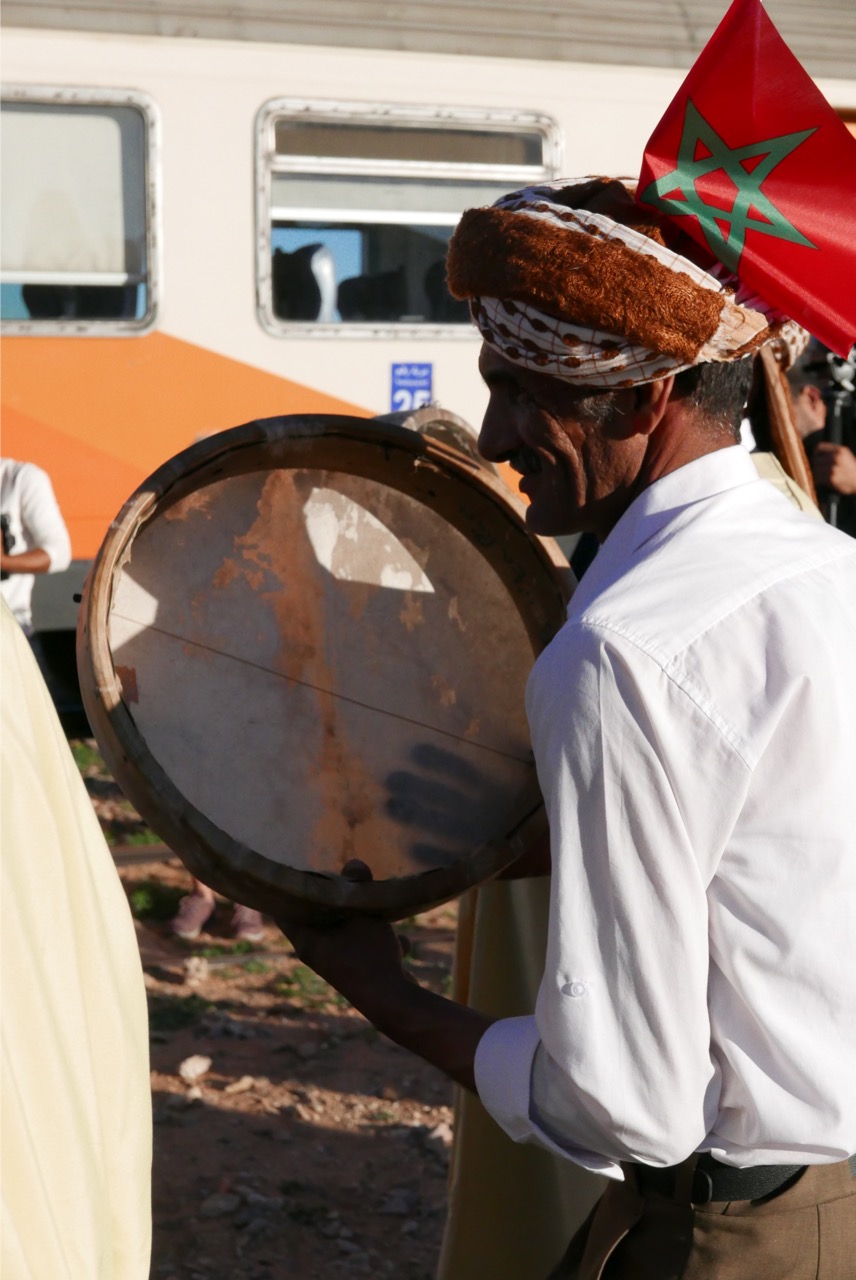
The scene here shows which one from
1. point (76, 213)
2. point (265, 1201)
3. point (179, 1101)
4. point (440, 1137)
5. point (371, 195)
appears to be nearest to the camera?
point (265, 1201)

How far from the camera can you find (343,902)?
172 cm

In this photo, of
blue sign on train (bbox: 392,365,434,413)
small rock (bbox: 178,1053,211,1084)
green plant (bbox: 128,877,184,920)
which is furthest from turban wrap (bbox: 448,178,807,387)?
blue sign on train (bbox: 392,365,434,413)

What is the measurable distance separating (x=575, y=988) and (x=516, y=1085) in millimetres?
164

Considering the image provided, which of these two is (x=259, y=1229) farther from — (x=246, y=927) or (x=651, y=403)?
(x=651, y=403)

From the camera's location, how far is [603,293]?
4.58 feet

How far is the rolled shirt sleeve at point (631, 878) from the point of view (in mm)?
1260

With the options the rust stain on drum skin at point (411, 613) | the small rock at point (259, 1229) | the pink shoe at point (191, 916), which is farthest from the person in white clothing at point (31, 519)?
the rust stain on drum skin at point (411, 613)

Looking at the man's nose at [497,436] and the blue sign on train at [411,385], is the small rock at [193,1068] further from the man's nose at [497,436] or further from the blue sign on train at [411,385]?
the blue sign on train at [411,385]

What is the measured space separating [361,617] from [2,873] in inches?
39.0

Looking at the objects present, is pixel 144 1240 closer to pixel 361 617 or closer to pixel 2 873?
pixel 2 873

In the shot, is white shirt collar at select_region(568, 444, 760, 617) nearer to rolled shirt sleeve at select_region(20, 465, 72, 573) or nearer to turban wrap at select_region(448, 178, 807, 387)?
turban wrap at select_region(448, 178, 807, 387)

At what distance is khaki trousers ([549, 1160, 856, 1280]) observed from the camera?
4.86ft

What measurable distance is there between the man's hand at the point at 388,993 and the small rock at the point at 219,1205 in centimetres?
193

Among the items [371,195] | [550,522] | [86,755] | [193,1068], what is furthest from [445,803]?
[86,755]
